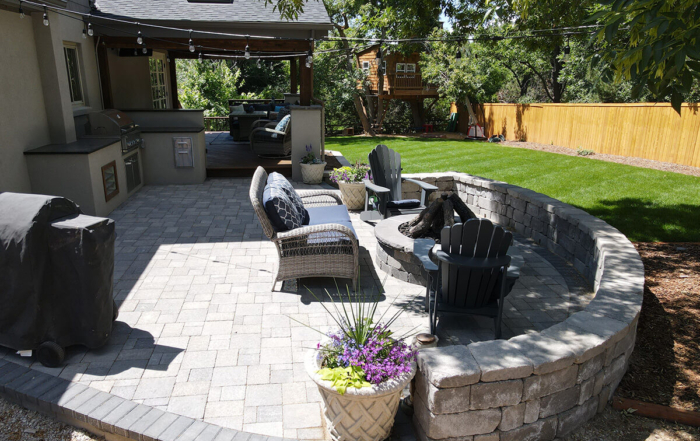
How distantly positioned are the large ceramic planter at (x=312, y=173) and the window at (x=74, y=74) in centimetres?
413

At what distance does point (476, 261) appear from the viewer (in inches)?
145

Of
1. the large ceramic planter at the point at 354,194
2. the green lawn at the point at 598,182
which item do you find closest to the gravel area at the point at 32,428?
the large ceramic planter at the point at 354,194

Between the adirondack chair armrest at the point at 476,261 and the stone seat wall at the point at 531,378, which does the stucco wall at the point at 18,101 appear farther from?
the stone seat wall at the point at 531,378

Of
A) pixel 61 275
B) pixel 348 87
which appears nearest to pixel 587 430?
pixel 61 275

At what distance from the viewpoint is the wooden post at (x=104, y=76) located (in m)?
9.54

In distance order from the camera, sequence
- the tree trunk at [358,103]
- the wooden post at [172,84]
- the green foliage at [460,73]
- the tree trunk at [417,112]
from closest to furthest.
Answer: the wooden post at [172,84] < the green foliage at [460,73] < the tree trunk at [358,103] < the tree trunk at [417,112]

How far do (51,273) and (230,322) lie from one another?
1386mm

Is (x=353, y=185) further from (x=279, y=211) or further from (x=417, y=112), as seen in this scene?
(x=417, y=112)

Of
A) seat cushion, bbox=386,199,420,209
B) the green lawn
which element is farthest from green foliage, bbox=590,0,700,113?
the green lawn

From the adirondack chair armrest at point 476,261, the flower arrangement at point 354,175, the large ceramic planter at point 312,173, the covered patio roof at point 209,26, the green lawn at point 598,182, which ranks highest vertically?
the covered patio roof at point 209,26

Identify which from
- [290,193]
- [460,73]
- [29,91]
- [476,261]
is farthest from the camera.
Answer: [460,73]

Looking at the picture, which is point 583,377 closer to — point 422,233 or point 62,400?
point 422,233

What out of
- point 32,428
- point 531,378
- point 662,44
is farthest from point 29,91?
point 662,44

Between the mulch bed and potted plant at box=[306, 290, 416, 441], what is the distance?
1679 mm
